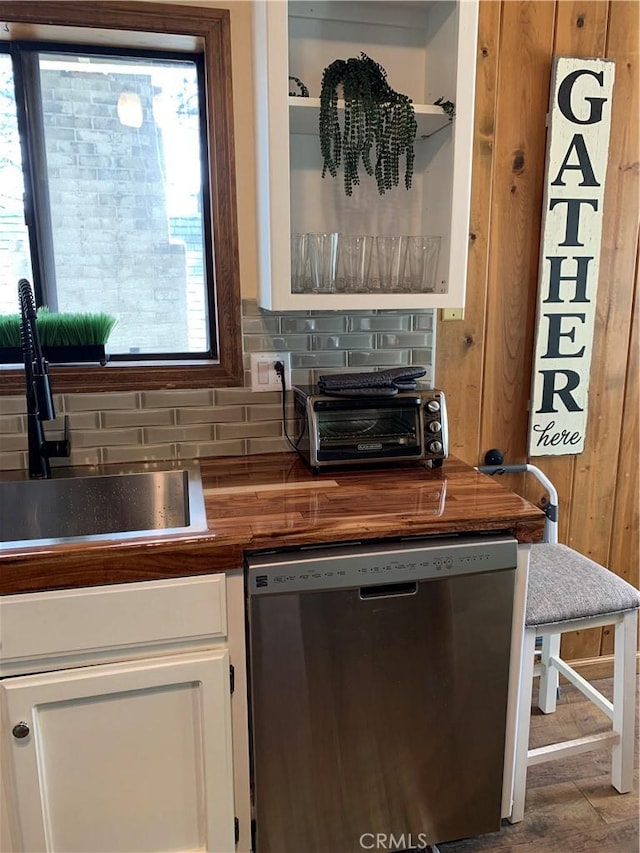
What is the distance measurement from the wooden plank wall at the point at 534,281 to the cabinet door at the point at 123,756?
1.15 metres

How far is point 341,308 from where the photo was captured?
1620 millimetres

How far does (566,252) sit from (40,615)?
1.77 meters

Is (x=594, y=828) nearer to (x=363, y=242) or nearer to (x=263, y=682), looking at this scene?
(x=263, y=682)

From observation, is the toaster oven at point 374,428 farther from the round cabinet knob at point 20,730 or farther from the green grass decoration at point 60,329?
the round cabinet knob at point 20,730

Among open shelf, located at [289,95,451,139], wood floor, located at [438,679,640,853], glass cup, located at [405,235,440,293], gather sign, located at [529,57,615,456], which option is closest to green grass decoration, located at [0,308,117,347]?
open shelf, located at [289,95,451,139]

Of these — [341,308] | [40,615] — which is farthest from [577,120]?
[40,615]

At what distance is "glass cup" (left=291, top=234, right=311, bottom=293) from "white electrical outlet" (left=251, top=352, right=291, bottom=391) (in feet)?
0.81

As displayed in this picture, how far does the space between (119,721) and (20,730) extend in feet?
0.61

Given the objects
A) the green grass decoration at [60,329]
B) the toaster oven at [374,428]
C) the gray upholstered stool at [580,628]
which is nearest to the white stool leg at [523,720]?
the gray upholstered stool at [580,628]

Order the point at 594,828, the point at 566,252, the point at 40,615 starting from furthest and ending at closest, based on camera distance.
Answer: the point at 566,252
the point at 594,828
the point at 40,615

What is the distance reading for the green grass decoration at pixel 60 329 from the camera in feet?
5.47

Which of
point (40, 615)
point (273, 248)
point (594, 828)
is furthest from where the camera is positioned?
point (594, 828)

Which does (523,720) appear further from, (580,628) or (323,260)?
(323,260)

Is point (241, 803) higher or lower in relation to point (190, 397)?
lower
